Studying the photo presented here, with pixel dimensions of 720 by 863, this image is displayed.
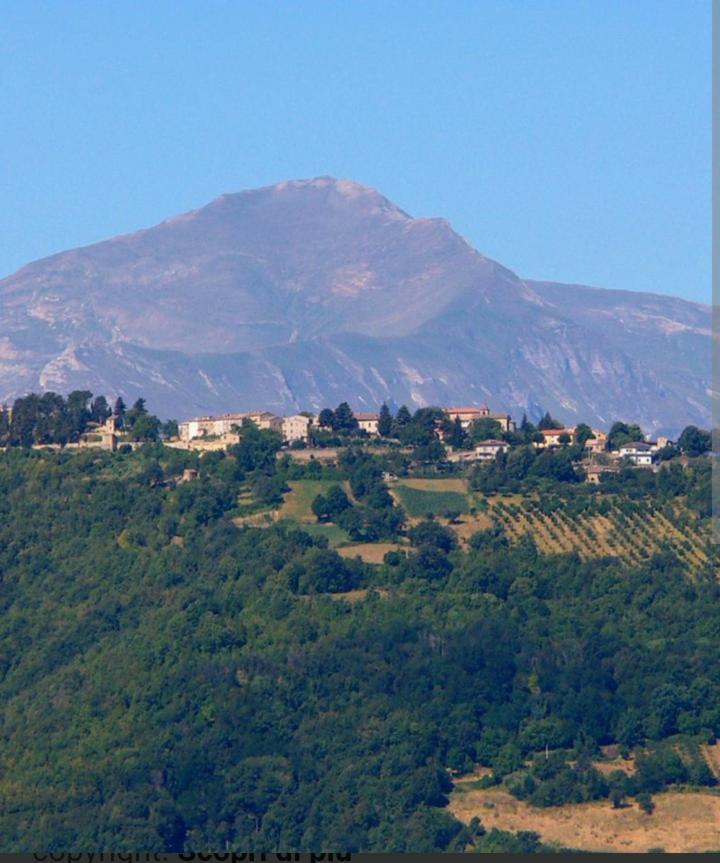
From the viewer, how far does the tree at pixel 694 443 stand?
4375 inches

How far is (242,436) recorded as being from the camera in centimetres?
10819

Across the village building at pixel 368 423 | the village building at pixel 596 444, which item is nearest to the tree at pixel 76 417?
the village building at pixel 368 423

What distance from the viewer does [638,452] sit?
370ft

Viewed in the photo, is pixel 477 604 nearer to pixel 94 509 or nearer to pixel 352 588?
pixel 352 588

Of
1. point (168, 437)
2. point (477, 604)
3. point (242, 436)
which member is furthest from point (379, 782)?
point (168, 437)

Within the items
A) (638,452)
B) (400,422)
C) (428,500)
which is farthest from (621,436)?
(428,500)

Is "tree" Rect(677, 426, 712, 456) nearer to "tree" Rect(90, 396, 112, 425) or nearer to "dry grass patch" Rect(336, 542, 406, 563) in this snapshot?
"dry grass patch" Rect(336, 542, 406, 563)

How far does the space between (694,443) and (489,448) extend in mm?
8832

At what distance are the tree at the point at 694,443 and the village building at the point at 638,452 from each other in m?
1.40

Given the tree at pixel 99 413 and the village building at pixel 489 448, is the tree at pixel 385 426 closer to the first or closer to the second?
the village building at pixel 489 448

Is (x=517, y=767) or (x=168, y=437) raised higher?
(x=168, y=437)

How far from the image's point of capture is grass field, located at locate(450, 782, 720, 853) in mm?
65562

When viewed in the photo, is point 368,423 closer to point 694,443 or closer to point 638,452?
point 638,452

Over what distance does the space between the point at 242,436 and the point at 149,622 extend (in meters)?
25.8
